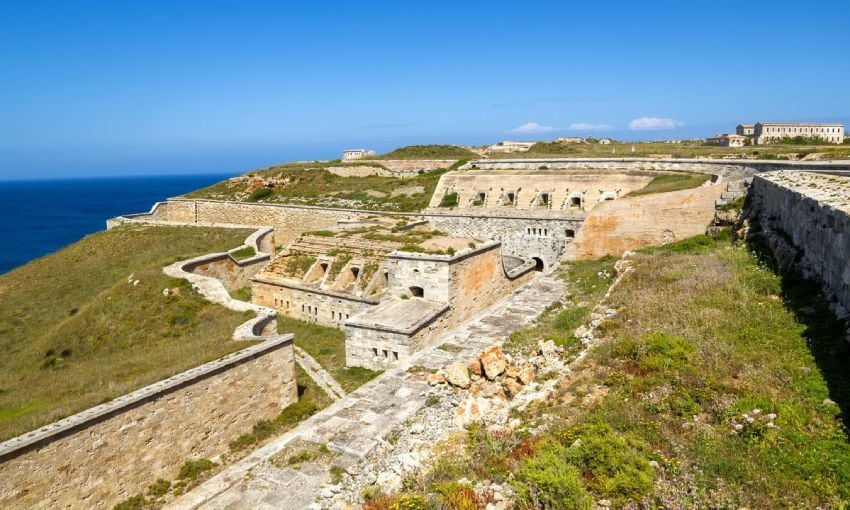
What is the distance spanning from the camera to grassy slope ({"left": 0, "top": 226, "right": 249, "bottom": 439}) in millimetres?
10148

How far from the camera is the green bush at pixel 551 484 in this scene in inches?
173

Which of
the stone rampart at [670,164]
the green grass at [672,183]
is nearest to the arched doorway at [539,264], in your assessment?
the green grass at [672,183]

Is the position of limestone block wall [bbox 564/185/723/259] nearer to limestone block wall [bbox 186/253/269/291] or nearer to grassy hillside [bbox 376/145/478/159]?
limestone block wall [bbox 186/253/269/291]

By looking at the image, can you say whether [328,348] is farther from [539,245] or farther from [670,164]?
[670,164]

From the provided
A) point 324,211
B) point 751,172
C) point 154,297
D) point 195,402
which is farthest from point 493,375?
point 324,211

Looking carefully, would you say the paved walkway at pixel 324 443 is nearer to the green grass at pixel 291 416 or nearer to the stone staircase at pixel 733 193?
the green grass at pixel 291 416

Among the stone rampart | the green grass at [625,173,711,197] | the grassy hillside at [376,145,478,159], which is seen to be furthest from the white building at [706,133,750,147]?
the grassy hillside at [376,145,478,159]

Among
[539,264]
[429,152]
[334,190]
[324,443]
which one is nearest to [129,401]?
[324,443]

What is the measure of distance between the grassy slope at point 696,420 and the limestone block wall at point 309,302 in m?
9.92

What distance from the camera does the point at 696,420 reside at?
212 inches

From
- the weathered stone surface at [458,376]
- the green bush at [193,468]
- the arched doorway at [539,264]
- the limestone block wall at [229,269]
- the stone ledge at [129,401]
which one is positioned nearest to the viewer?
the stone ledge at [129,401]

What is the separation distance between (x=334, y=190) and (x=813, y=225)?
106 ft

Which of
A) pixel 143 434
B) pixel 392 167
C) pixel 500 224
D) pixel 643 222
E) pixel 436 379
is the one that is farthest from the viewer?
pixel 392 167

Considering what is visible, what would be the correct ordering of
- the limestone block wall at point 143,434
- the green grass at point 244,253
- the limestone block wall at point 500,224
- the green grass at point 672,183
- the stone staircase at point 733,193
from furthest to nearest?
the limestone block wall at point 500,224
the green grass at point 244,253
the green grass at point 672,183
the stone staircase at point 733,193
the limestone block wall at point 143,434
